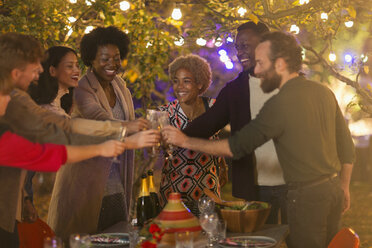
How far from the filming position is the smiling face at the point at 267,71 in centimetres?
324

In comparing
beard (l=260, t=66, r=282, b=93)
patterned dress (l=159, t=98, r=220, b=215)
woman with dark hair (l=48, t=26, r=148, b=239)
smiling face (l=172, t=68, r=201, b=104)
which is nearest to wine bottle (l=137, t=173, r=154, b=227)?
woman with dark hair (l=48, t=26, r=148, b=239)

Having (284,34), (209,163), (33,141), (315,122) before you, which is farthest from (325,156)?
(33,141)

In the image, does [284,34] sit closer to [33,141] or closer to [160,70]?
[33,141]

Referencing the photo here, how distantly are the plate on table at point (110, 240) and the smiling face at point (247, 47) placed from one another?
59.5 inches

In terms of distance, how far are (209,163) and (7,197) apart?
1.74 meters

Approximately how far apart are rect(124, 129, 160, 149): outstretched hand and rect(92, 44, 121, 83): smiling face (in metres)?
0.75

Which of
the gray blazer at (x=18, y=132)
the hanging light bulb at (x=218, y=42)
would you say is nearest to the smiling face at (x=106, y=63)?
the gray blazer at (x=18, y=132)

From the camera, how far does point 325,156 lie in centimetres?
315

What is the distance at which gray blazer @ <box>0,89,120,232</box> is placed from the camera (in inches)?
107

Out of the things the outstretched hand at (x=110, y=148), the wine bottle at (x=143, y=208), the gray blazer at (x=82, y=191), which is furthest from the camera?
the gray blazer at (x=82, y=191)

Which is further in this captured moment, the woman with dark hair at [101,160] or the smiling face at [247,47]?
the smiling face at [247,47]

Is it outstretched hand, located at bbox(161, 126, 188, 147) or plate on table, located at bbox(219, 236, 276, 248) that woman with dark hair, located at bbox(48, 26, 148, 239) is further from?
plate on table, located at bbox(219, 236, 276, 248)

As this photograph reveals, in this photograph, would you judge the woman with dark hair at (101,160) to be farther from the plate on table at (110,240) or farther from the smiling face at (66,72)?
the plate on table at (110,240)

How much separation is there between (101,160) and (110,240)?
94 cm
